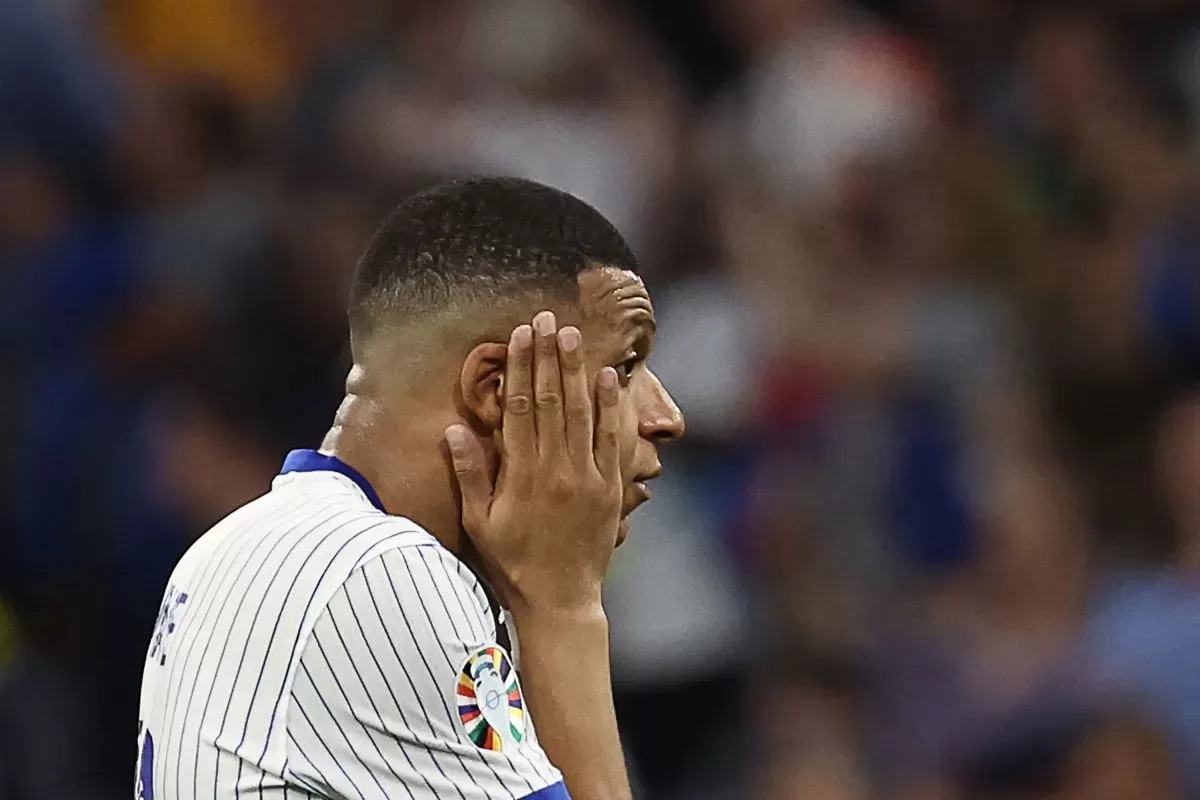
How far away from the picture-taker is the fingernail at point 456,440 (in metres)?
1.89

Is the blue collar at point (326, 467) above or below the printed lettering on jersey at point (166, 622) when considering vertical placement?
above

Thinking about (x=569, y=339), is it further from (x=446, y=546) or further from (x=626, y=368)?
(x=446, y=546)

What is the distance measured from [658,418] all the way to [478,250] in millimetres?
290

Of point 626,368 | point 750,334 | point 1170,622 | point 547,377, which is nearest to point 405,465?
point 547,377

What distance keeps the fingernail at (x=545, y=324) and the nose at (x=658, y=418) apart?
180 mm

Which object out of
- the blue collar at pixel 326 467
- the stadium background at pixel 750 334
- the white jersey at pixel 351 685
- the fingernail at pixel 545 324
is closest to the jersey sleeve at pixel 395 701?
Answer: the white jersey at pixel 351 685

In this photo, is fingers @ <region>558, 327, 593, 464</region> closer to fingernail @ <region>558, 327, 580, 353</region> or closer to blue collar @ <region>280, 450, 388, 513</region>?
fingernail @ <region>558, 327, 580, 353</region>

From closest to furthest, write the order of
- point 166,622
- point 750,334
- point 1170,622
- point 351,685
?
point 351,685, point 166,622, point 1170,622, point 750,334

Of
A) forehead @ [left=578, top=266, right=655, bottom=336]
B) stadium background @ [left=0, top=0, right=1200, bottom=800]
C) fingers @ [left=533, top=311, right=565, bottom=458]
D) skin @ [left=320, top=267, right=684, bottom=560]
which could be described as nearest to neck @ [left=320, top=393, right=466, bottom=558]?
skin @ [left=320, top=267, right=684, bottom=560]

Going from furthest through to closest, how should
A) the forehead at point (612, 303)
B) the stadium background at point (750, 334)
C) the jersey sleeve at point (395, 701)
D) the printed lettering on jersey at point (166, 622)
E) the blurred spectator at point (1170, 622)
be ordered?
the stadium background at point (750, 334) → the blurred spectator at point (1170, 622) → the forehead at point (612, 303) → the printed lettering on jersey at point (166, 622) → the jersey sleeve at point (395, 701)

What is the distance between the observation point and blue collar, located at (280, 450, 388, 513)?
1.90 metres

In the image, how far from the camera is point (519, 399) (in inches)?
74.5

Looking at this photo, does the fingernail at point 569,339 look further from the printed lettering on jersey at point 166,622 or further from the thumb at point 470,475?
the printed lettering on jersey at point 166,622

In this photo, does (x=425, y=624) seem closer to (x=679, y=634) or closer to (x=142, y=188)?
(x=679, y=634)
